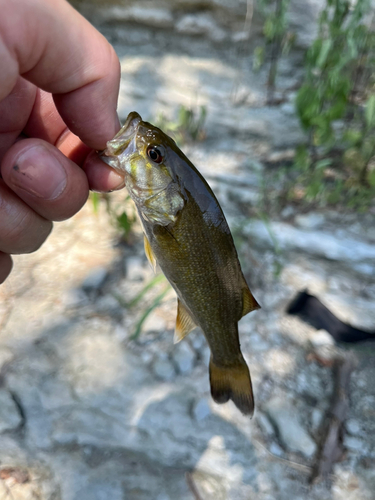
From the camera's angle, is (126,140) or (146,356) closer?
(126,140)

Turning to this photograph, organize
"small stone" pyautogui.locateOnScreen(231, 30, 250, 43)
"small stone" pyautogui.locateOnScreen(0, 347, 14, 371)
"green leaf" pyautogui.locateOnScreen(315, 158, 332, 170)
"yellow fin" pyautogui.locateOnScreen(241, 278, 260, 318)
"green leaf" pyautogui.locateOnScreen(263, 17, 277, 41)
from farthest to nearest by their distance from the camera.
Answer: "small stone" pyautogui.locateOnScreen(231, 30, 250, 43)
"green leaf" pyautogui.locateOnScreen(263, 17, 277, 41)
"green leaf" pyautogui.locateOnScreen(315, 158, 332, 170)
"small stone" pyautogui.locateOnScreen(0, 347, 14, 371)
"yellow fin" pyautogui.locateOnScreen(241, 278, 260, 318)

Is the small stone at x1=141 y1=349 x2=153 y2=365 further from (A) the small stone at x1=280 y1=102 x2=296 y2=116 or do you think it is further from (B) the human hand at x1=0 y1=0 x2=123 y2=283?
(A) the small stone at x1=280 y1=102 x2=296 y2=116

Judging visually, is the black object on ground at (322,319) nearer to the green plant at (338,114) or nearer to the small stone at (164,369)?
the small stone at (164,369)

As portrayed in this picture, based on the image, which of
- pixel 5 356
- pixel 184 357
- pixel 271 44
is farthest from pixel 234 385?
pixel 271 44

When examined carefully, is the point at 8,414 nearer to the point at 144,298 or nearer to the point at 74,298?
the point at 74,298

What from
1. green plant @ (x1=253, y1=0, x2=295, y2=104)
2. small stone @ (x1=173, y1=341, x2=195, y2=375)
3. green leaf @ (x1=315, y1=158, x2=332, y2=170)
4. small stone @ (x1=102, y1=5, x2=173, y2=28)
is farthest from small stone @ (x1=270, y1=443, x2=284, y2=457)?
small stone @ (x1=102, y1=5, x2=173, y2=28)
